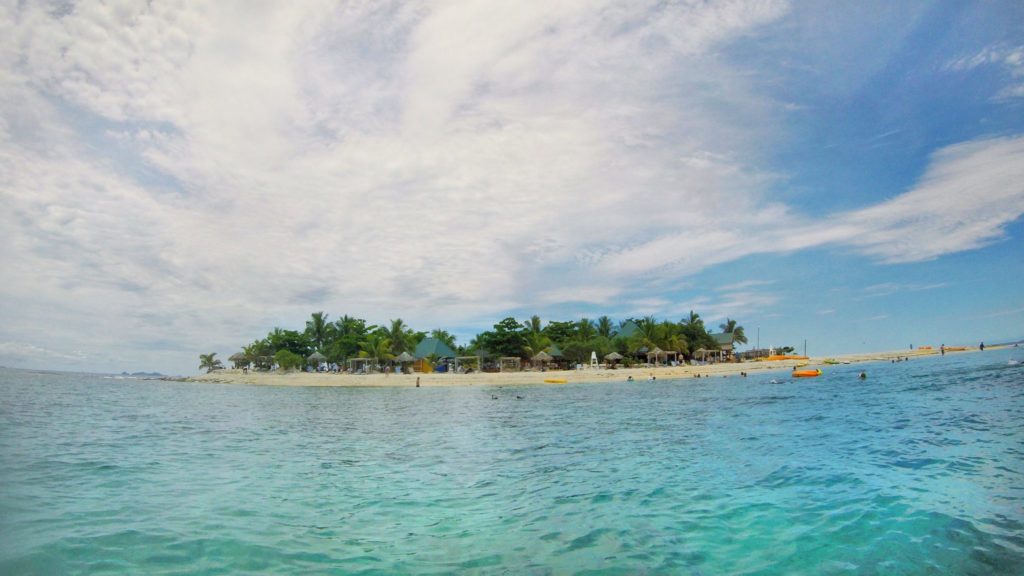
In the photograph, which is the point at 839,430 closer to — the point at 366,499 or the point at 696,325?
the point at 366,499

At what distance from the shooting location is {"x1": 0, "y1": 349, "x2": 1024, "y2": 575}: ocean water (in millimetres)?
6035

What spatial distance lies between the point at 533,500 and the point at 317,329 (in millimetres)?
81177

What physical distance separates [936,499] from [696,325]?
78.6 m

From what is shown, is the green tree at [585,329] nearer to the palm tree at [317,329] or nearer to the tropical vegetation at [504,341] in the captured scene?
the tropical vegetation at [504,341]

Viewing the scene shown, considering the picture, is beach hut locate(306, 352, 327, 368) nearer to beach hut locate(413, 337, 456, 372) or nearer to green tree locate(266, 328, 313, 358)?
green tree locate(266, 328, 313, 358)

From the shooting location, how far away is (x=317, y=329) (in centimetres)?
8362

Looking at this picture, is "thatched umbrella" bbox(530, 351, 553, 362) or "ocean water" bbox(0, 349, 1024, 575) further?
"thatched umbrella" bbox(530, 351, 553, 362)

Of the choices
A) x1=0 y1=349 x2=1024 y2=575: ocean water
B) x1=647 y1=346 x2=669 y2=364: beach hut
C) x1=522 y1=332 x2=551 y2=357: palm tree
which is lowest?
x1=0 y1=349 x2=1024 y2=575: ocean water

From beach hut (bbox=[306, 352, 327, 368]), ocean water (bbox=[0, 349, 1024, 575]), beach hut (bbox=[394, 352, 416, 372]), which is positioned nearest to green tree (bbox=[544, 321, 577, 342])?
beach hut (bbox=[394, 352, 416, 372])

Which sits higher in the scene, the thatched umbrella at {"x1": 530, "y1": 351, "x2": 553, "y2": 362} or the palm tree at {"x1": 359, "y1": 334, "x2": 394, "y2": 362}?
the palm tree at {"x1": 359, "y1": 334, "x2": 394, "y2": 362}

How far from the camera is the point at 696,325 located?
83.1 m

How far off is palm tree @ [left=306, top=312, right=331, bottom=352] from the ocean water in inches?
2651

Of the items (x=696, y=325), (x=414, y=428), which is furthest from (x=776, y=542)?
(x=696, y=325)

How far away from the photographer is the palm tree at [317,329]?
83.7 metres
